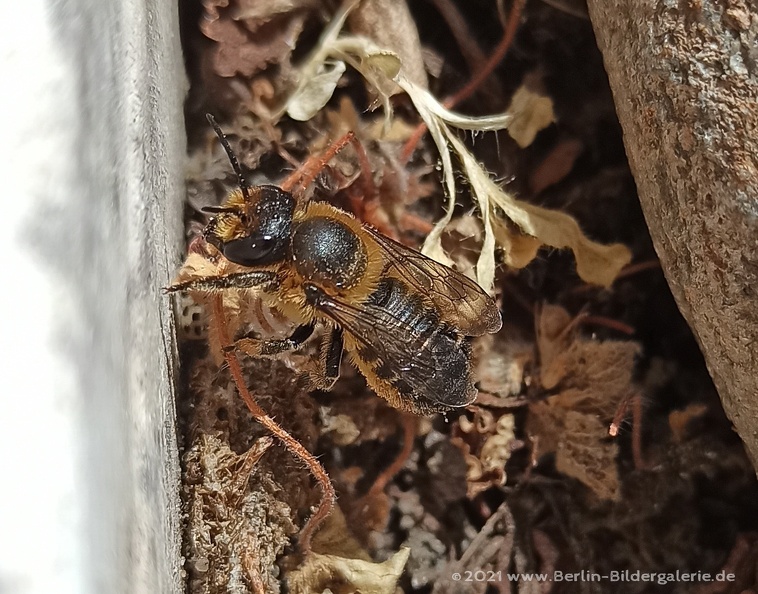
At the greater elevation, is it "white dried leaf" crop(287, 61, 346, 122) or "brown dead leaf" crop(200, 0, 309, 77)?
"brown dead leaf" crop(200, 0, 309, 77)

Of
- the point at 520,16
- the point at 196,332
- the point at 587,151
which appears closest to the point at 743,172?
the point at 587,151

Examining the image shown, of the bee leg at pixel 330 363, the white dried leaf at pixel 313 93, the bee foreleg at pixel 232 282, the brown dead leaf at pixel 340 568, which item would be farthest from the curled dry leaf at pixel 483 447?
the white dried leaf at pixel 313 93

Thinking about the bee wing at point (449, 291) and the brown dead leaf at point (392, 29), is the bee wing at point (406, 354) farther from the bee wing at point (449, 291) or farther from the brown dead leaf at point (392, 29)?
the brown dead leaf at point (392, 29)

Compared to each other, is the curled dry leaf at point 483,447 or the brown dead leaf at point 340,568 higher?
the curled dry leaf at point 483,447

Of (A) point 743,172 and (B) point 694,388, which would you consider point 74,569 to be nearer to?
(A) point 743,172

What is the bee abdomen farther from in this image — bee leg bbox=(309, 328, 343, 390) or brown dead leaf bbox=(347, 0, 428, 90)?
brown dead leaf bbox=(347, 0, 428, 90)

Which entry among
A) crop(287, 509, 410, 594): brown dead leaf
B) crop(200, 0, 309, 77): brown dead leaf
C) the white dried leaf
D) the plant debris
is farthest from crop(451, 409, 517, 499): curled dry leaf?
crop(200, 0, 309, 77): brown dead leaf
